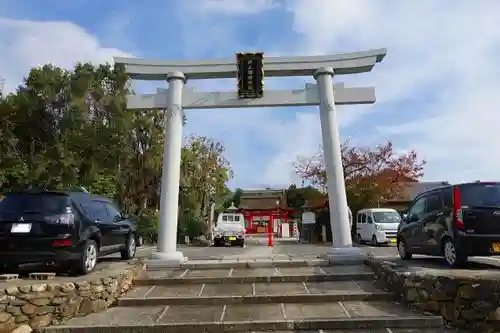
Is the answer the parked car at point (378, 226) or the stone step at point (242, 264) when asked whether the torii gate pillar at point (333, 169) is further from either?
the parked car at point (378, 226)

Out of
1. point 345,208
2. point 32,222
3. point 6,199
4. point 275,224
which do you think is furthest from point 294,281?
point 275,224

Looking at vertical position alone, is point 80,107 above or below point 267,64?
above

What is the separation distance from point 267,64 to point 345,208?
3916mm

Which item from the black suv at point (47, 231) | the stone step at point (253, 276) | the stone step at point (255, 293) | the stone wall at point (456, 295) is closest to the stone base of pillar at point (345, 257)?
the stone step at point (253, 276)

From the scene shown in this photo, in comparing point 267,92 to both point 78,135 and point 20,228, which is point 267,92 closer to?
point 20,228

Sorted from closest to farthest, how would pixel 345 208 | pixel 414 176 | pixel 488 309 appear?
pixel 488 309
pixel 345 208
pixel 414 176

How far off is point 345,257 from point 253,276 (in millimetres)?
2523

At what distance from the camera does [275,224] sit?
1812 inches

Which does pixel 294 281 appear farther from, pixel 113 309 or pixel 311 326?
pixel 113 309

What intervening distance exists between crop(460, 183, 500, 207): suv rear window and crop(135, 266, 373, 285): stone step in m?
2.15

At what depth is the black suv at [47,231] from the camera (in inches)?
266

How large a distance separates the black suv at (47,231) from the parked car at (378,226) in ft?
47.7

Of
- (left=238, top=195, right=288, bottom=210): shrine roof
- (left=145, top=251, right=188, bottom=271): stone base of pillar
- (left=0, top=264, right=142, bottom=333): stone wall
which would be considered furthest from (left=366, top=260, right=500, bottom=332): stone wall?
(left=238, top=195, right=288, bottom=210): shrine roof

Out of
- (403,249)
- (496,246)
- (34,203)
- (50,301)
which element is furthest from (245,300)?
(403,249)
